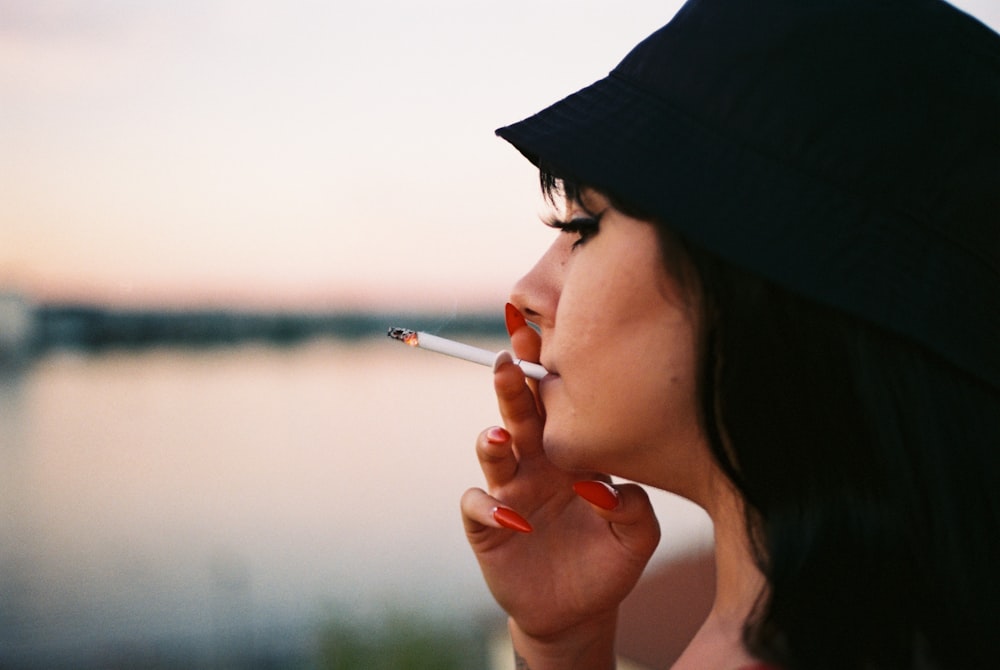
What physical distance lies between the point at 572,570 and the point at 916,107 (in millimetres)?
601

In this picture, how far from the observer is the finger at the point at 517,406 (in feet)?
3.02

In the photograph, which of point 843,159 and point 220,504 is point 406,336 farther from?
point 220,504

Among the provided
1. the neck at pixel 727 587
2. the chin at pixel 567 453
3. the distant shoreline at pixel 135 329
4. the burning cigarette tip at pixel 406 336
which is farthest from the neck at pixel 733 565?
the distant shoreline at pixel 135 329

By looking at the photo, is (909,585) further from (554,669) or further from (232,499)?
(232,499)

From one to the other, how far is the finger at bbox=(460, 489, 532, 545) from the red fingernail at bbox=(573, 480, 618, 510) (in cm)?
7

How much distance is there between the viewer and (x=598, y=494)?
0.95 metres

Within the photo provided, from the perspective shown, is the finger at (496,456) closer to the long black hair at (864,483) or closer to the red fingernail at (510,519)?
the red fingernail at (510,519)

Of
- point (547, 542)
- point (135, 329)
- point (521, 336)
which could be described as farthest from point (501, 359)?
point (135, 329)

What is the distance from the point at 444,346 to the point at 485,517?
0.61 feet

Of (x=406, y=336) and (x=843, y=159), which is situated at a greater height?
(x=843, y=159)

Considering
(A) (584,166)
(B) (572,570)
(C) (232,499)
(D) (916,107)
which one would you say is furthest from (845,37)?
(C) (232,499)

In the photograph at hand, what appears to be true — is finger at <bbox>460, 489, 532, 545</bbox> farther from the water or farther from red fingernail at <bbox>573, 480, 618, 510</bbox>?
the water

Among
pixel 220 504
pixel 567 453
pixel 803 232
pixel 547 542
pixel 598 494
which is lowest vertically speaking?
pixel 220 504

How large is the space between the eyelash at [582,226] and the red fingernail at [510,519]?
1.06 ft
